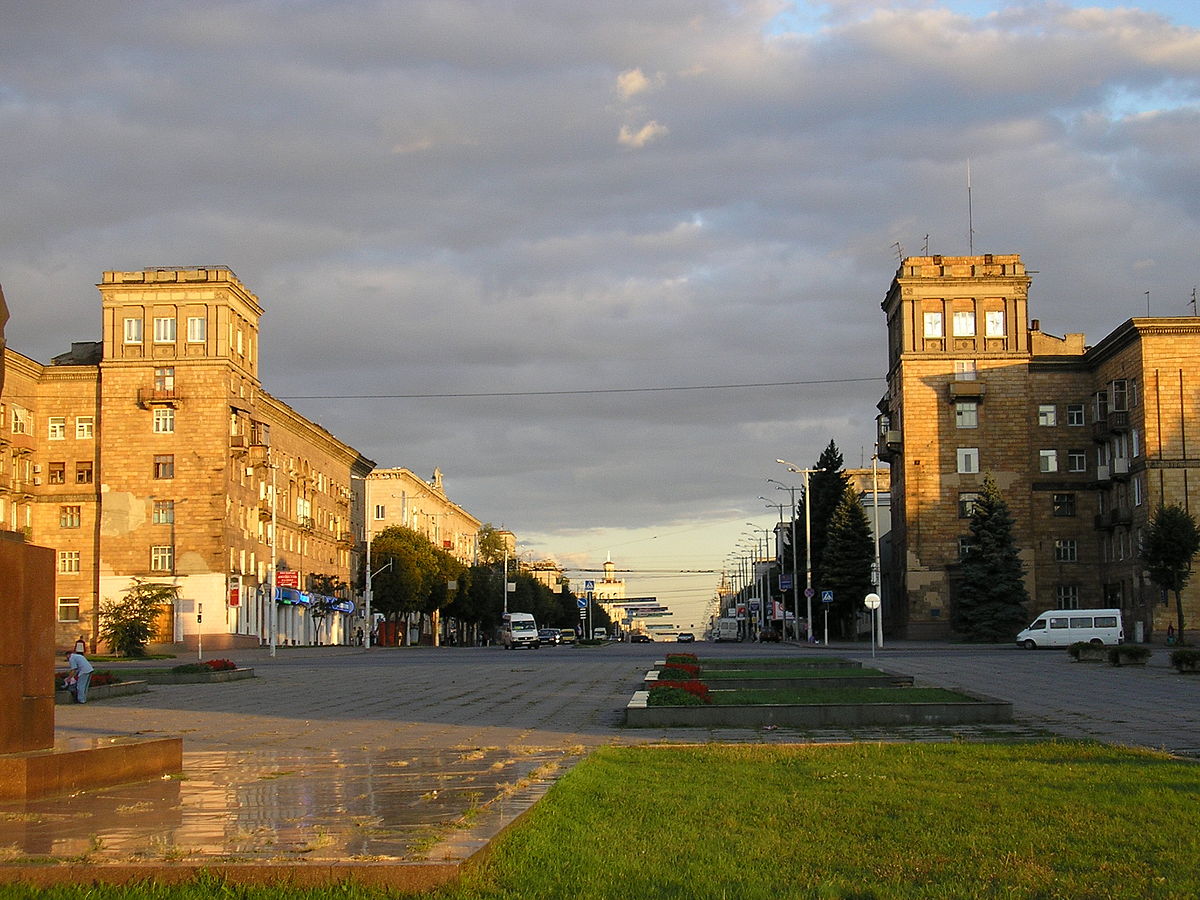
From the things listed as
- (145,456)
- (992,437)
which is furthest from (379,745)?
(992,437)

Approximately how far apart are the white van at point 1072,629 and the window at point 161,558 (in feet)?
144

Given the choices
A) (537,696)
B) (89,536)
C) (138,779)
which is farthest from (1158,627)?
(138,779)

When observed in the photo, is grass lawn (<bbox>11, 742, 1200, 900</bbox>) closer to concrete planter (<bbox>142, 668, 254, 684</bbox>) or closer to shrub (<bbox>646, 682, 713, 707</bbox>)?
shrub (<bbox>646, 682, 713, 707</bbox>)

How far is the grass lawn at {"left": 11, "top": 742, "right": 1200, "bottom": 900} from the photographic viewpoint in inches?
276

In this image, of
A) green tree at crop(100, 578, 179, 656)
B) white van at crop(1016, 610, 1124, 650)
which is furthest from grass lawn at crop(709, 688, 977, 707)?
green tree at crop(100, 578, 179, 656)

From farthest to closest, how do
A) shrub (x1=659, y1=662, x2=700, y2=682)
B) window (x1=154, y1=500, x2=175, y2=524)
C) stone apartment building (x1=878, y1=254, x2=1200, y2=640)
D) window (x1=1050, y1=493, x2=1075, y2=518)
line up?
window (x1=1050, y1=493, x2=1075, y2=518)
stone apartment building (x1=878, y1=254, x2=1200, y2=640)
window (x1=154, y1=500, x2=175, y2=524)
shrub (x1=659, y1=662, x2=700, y2=682)

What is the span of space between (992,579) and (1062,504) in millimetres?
9983

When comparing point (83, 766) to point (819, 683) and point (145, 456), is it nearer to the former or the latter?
point (819, 683)

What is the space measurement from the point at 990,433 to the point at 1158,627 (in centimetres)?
1551

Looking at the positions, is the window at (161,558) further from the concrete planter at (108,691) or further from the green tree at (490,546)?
the green tree at (490,546)

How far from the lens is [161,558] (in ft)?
249

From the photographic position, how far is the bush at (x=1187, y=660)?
33.0 meters

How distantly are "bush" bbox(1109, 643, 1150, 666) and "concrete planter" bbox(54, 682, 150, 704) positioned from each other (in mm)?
25378

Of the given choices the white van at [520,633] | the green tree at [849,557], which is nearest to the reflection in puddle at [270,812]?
the white van at [520,633]
